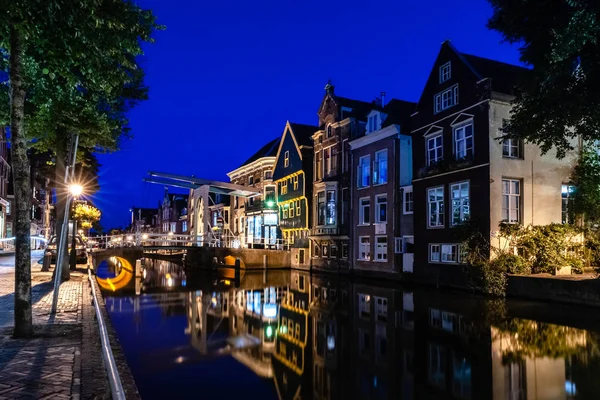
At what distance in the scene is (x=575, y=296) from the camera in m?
19.6

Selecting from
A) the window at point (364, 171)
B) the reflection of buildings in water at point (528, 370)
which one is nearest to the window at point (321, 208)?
the window at point (364, 171)

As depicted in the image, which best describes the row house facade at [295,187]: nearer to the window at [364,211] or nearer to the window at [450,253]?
the window at [364,211]

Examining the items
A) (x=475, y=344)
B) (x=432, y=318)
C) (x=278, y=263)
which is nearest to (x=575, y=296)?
(x=432, y=318)

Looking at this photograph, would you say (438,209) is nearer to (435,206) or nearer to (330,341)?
(435,206)

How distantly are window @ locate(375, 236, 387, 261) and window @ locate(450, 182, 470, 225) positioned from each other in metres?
7.98

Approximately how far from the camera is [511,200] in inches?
1006

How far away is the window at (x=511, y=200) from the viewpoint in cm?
2534

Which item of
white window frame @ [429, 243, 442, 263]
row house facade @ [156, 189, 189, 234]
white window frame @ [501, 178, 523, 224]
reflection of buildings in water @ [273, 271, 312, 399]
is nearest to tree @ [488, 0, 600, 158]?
white window frame @ [501, 178, 523, 224]

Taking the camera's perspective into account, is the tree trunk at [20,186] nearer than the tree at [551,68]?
Yes

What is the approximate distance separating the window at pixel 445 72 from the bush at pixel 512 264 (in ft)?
39.5

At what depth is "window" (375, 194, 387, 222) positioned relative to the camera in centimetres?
3541

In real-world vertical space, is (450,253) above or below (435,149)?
below

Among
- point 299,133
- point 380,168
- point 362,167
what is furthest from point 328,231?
point 299,133

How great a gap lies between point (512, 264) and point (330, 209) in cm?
2028
